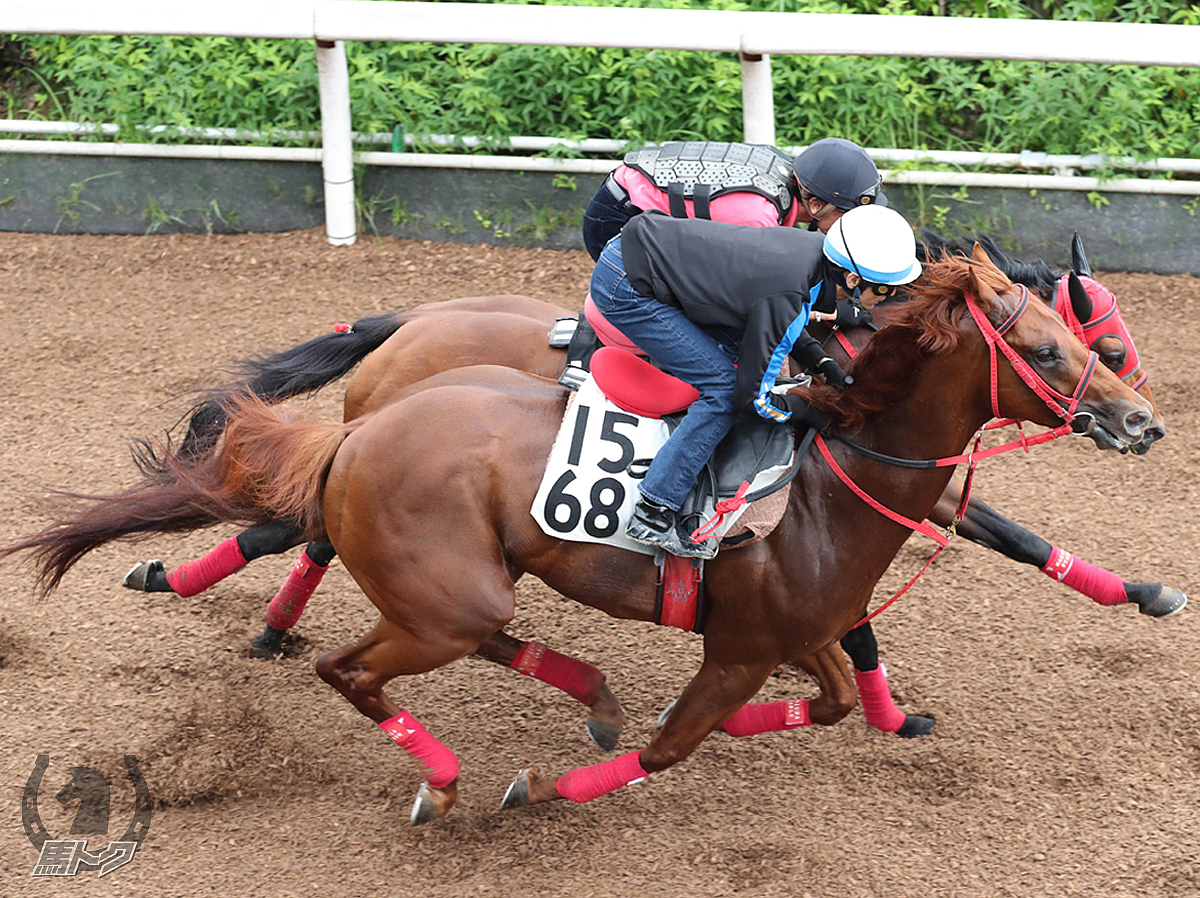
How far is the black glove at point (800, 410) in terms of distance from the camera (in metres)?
3.73

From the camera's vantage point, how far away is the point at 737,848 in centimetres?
410

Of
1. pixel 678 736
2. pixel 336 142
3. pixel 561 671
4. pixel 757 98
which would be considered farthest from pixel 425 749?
pixel 336 142

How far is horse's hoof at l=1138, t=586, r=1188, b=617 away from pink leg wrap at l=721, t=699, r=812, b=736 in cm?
159

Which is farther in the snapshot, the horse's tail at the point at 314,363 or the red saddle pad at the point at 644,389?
the horse's tail at the point at 314,363

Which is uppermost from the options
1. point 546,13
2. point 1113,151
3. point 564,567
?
point 546,13

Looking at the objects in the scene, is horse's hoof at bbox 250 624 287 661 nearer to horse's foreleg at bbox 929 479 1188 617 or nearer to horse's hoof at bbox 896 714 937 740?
horse's hoof at bbox 896 714 937 740

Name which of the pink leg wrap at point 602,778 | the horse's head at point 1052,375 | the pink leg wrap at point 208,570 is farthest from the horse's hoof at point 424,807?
the horse's head at point 1052,375

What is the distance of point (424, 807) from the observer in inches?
164

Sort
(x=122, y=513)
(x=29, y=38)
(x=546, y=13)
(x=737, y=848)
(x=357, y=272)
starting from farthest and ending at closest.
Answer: (x=29, y=38)
(x=357, y=272)
(x=546, y=13)
(x=122, y=513)
(x=737, y=848)

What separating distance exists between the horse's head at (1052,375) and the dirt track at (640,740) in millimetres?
1555

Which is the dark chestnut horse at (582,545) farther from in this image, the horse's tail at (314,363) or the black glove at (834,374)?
the horse's tail at (314,363)

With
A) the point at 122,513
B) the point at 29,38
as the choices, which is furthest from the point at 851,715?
the point at 29,38

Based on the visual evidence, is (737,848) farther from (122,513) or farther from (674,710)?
(122,513)

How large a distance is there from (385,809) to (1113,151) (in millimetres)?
6066
